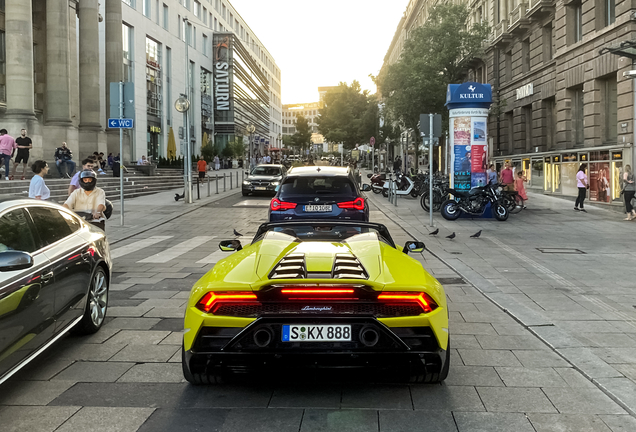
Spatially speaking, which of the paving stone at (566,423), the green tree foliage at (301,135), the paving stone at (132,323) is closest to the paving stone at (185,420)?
the paving stone at (566,423)

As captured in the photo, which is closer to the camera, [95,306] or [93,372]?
[93,372]

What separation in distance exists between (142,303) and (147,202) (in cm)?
1768

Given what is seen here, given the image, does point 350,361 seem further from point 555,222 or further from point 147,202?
point 147,202

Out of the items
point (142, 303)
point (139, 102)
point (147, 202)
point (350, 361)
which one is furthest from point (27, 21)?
point (350, 361)

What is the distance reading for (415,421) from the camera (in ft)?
12.0

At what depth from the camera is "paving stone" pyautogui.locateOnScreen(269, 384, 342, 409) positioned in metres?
3.95

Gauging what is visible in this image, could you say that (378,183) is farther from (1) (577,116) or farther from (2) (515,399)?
(2) (515,399)

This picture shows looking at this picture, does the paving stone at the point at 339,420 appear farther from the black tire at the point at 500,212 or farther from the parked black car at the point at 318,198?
the black tire at the point at 500,212

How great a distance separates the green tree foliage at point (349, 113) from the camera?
213 ft

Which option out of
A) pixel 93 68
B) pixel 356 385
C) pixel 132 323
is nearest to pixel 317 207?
pixel 132 323

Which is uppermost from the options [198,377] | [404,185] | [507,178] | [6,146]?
[6,146]

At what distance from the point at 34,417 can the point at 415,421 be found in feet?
7.34

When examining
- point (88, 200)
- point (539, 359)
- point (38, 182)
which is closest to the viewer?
point (539, 359)

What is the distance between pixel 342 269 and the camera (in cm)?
395
